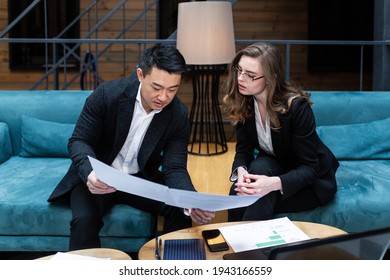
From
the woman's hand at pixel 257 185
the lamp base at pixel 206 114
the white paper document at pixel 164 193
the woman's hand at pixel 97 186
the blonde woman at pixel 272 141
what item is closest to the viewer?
the white paper document at pixel 164 193

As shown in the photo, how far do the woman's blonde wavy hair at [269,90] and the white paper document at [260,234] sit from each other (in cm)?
64

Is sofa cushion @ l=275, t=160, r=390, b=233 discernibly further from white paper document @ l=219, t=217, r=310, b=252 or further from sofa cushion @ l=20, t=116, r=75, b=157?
sofa cushion @ l=20, t=116, r=75, b=157

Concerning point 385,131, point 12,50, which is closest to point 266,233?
point 385,131

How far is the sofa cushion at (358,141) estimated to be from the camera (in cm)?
321

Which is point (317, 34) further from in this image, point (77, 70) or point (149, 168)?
point (149, 168)

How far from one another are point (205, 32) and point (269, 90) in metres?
1.37

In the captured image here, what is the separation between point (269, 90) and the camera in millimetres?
2355

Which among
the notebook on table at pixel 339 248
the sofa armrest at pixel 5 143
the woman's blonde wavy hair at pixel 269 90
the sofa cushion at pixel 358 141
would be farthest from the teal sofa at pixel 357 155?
the sofa armrest at pixel 5 143

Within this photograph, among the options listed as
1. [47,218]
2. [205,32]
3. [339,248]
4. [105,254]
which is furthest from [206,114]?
[339,248]

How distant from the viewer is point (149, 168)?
2.49m

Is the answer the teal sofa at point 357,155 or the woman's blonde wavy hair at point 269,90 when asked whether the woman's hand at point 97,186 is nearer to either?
the woman's blonde wavy hair at point 269,90

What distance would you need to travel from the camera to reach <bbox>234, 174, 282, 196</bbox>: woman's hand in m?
2.19

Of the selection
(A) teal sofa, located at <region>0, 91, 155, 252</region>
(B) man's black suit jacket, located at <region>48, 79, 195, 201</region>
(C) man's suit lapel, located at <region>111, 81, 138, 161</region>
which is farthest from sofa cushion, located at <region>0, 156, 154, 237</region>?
(C) man's suit lapel, located at <region>111, 81, 138, 161</region>

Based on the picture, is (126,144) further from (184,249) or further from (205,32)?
(205,32)
